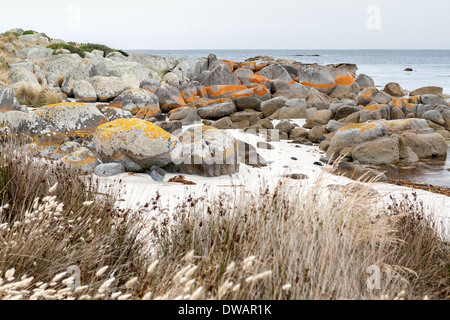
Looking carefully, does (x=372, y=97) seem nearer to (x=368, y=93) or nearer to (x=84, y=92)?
(x=368, y=93)

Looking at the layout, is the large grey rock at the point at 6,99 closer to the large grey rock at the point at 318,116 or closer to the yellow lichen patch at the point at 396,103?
the large grey rock at the point at 318,116

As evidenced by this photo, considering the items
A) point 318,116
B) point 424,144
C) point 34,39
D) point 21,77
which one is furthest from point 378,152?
point 34,39

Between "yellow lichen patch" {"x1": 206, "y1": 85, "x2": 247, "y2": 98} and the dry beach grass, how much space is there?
1577 cm

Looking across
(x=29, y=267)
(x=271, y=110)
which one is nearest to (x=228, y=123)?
(x=271, y=110)

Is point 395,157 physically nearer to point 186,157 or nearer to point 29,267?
point 186,157

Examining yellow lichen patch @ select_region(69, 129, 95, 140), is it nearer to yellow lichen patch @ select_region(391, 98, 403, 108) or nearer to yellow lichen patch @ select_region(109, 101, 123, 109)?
yellow lichen patch @ select_region(109, 101, 123, 109)

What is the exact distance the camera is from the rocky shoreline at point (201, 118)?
8070mm

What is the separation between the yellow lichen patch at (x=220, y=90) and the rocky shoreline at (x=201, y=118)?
0.17ft

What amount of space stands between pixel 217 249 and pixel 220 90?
17.2 metres

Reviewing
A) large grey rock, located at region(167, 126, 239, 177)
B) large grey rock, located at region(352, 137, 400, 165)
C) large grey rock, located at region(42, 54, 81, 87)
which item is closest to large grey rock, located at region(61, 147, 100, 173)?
large grey rock, located at region(167, 126, 239, 177)

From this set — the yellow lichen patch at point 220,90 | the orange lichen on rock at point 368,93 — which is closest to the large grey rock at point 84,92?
the yellow lichen patch at point 220,90

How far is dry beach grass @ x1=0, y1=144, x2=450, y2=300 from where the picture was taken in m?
2.64
